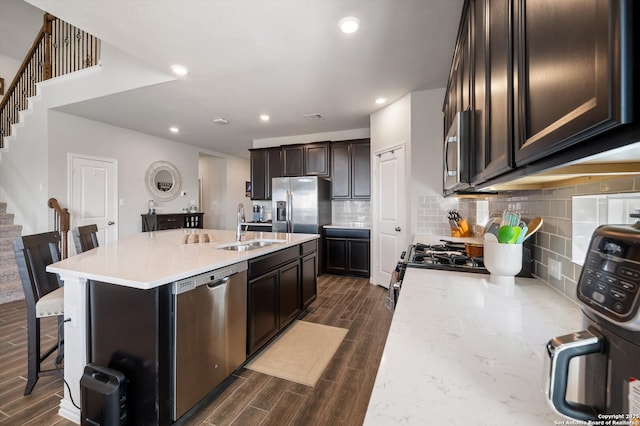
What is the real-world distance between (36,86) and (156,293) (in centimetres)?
538

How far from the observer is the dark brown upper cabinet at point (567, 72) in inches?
13.1

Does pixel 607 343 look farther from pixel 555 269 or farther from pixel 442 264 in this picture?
pixel 442 264

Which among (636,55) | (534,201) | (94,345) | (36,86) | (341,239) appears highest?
(36,86)

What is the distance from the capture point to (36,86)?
4336 millimetres

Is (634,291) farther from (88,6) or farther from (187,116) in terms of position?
(187,116)

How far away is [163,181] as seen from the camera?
598 centimetres

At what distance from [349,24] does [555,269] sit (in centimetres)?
223

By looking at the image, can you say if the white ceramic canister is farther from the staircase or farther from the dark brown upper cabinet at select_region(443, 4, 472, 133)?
the staircase

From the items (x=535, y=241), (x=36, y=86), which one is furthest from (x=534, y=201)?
(x=36, y=86)

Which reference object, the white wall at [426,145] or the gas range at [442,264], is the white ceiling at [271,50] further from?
the gas range at [442,264]

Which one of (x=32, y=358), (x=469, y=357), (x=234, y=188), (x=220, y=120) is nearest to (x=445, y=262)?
(x=469, y=357)

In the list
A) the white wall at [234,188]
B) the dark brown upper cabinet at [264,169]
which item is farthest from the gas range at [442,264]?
the white wall at [234,188]

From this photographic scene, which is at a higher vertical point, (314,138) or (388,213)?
(314,138)

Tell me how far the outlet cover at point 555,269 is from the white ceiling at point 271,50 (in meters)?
1.90
